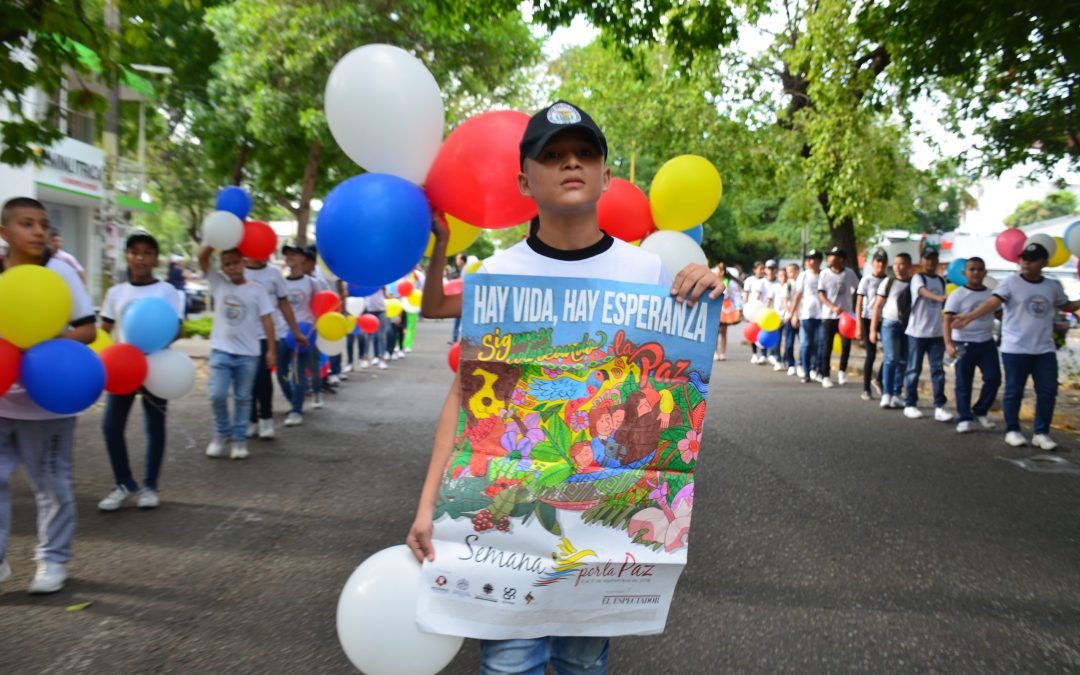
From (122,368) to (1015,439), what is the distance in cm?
751

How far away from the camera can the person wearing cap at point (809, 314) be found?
1242 cm

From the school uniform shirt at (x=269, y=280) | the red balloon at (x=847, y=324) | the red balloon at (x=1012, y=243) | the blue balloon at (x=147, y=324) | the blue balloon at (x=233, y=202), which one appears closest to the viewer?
the blue balloon at (x=147, y=324)

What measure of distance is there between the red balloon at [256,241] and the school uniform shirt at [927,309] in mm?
6791

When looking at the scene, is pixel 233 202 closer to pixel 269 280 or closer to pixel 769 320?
pixel 269 280

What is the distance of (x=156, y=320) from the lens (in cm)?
516

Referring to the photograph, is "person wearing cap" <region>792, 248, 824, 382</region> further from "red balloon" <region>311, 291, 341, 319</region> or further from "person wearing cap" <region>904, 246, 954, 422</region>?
"red balloon" <region>311, 291, 341, 319</region>

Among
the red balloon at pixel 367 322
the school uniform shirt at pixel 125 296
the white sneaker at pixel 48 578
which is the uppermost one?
the school uniform shirt at pixel 125 296

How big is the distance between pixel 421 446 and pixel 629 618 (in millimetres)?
5802

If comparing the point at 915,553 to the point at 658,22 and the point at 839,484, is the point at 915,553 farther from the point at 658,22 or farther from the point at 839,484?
the point at 658,22

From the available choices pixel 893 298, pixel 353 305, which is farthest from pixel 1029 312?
pixel 353 305

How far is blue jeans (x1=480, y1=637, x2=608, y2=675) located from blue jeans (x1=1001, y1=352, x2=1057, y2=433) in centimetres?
700

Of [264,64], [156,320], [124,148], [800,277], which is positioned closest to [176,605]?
[156,320]

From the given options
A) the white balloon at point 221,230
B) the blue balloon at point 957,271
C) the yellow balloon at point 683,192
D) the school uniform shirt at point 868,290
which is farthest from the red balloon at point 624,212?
the school uniform shirt at point 868,290

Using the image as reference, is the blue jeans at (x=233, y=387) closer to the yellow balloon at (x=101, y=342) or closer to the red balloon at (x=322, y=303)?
the yellow balloon at (x=101, y=342)
